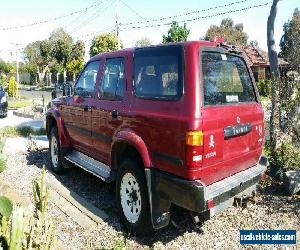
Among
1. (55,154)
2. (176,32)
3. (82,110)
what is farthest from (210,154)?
(176,32)

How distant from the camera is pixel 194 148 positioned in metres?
3.76

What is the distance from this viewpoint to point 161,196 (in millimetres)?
A: 4160

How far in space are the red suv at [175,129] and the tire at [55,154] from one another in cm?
169

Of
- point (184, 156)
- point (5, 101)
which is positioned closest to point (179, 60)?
point (184, 156)

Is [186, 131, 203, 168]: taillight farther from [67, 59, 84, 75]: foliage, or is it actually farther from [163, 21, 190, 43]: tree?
[67, 59, 84, 75]: foliage

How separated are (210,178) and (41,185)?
185cm

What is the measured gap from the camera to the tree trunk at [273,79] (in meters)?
6.96

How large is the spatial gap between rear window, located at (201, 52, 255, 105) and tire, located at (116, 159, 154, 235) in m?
1.28

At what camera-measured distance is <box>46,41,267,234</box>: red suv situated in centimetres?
387

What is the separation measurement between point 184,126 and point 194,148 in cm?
25

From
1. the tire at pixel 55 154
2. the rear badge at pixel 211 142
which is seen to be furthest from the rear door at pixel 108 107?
the tire at pixel 55 154

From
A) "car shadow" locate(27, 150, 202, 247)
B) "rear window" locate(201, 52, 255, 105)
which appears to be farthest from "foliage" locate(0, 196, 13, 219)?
"rear window" locate(201, 52, 255, 105)

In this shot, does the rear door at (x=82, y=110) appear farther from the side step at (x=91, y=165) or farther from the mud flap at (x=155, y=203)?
the mud flap at (x=155, y=203)

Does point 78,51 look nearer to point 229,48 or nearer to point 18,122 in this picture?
point 18,122
